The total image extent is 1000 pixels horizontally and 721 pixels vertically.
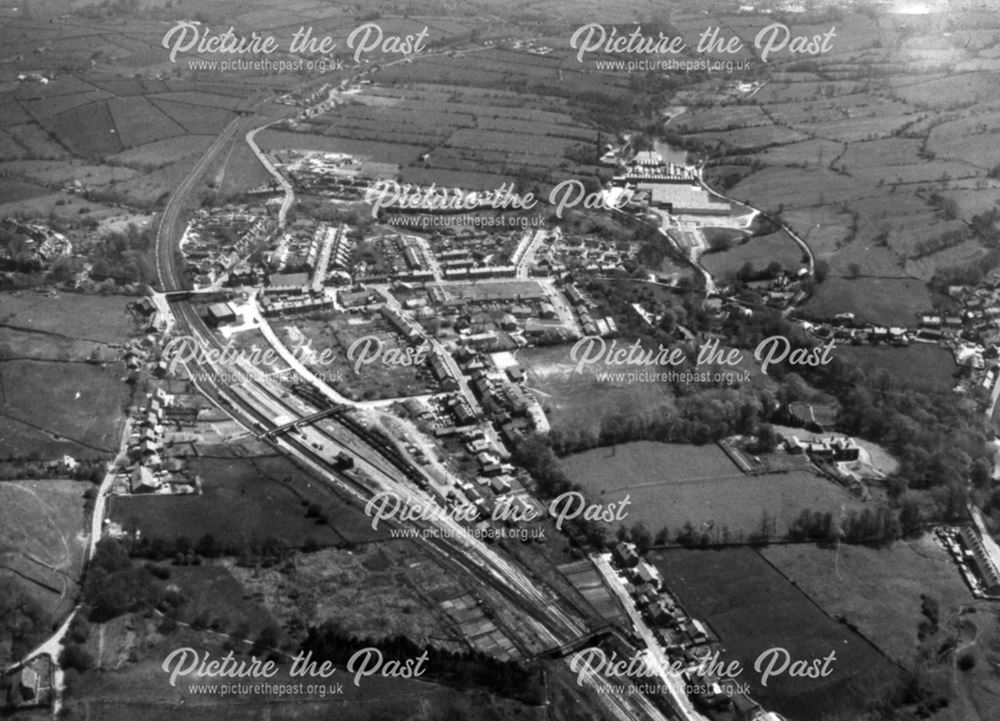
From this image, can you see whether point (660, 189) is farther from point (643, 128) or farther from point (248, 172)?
point (248, 172)

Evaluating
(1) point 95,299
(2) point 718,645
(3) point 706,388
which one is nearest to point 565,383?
(3) point 706,388

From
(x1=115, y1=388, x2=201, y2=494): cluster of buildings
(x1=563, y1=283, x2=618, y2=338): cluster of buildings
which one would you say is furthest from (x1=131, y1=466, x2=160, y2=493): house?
(x1=563, y1=283, x2=618, y2=338): cluster of buildings

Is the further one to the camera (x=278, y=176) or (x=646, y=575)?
(x=278, y=176)

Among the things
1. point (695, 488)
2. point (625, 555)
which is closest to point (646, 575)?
point (625, 555)

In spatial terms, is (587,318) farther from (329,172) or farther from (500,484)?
(329,172)

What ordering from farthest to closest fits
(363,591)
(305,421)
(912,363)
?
(912,363) → (305,421) → (363,591)

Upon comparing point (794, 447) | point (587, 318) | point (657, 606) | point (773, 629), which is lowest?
point (657, 606)

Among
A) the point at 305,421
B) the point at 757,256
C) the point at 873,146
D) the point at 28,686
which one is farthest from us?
the point at 873,146
